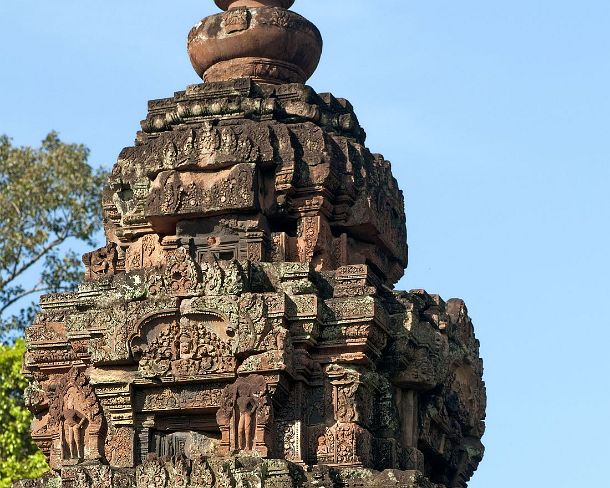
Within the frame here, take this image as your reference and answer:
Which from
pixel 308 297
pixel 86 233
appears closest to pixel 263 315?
pixel 308 297

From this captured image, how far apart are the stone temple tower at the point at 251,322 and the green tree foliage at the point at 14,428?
388 inches

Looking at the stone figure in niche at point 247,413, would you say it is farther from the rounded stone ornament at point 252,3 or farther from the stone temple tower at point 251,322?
the rounded stone ornament at point 252,3

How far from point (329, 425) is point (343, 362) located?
0.56 metres

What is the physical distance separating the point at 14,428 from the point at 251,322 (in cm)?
1266

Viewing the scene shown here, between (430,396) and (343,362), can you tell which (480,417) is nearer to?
(430,396)

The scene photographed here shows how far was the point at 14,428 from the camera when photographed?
2948 cm

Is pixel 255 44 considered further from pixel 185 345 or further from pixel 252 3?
pixel 185 345

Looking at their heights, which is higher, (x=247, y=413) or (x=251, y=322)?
(x=251, y=322)

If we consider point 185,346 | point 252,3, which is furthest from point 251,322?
point 252,3

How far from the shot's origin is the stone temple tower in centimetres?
1744

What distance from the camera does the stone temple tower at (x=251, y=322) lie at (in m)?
17.4

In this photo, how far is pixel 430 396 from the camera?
18734 millimetres

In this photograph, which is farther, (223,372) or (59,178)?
(59,178)

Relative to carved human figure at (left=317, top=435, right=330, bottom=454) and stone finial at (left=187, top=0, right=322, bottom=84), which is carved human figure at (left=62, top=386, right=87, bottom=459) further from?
stone finial at (left=187, top=0, right=322, bottom=84)
